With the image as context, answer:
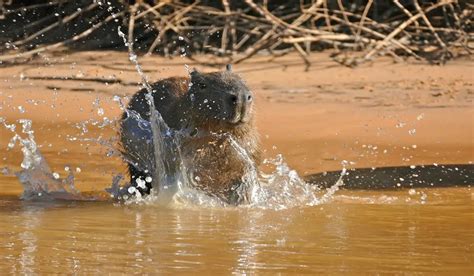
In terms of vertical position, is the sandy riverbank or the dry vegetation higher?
the dry vegetation

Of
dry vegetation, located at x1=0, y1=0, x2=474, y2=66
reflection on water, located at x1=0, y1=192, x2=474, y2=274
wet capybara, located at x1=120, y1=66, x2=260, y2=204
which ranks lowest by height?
reflection on water, located at x1=0, y1=192, x2=474, y2=274

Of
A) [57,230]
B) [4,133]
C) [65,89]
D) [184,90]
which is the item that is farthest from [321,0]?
[57,230]

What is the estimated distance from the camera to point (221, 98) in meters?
6.37

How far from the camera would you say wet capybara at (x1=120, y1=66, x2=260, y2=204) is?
6.38 m

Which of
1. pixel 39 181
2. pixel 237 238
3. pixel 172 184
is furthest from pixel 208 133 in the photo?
pixel 237 238

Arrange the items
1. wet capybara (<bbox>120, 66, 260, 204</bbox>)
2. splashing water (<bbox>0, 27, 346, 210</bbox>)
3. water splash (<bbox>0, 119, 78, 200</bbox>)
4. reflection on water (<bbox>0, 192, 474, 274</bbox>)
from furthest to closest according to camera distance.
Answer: water splash (<bbox>0, 119, 78, 200</bbox>)
splashing water (<bbox>0, 27, 346, 210</bbox>)
wet capybara (<bbox>120, 66, 260, 204</bbox>)
reflection on water (<bbox>0, 192, 474, 274</bbox>)

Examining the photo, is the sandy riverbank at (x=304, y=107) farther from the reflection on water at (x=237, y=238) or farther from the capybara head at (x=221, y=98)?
the reflection on water at (x=237, y=238)

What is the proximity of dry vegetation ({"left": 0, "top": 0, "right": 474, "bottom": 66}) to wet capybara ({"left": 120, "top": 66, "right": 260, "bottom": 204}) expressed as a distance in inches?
166

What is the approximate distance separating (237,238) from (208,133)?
124cm

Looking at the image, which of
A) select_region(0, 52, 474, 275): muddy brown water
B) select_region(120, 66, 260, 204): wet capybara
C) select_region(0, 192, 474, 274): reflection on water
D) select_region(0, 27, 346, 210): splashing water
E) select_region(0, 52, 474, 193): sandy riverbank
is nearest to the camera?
select_region(0, 192, 474, 274): reflection on water

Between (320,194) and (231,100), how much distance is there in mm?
955

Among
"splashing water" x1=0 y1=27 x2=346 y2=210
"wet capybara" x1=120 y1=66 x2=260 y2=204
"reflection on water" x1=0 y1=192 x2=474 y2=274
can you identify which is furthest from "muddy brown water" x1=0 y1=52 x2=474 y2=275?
"wet capybara" x1=120 y1=66 x2=260 y2=204

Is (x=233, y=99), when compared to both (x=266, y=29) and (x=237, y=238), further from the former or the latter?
(x=266, y=29)

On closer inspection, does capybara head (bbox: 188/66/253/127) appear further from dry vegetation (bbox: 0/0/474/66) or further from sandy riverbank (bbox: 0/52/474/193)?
dry vegetation (bbox: 0/0/474/66)
